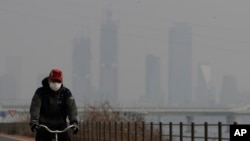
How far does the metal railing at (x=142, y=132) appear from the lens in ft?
74.9

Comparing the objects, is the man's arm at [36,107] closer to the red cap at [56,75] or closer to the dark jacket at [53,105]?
the dark jacket at [53,105]

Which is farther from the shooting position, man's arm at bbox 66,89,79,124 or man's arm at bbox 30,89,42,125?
man's arm at bbox 66,89,79,124

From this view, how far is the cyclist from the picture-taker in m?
12.1

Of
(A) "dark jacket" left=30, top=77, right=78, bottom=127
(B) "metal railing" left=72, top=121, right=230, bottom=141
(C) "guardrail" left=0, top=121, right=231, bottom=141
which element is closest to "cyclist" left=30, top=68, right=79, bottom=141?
(A) "dark jacket" left=30, top=77, right=78, bottom=127

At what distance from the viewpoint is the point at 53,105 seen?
1220cm

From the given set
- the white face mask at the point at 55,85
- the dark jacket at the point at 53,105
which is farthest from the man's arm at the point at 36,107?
the white face mask at the point at 55,85

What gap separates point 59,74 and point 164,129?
51.7 ft

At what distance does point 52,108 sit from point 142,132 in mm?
14639

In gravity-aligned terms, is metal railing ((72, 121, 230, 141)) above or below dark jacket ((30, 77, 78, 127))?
below

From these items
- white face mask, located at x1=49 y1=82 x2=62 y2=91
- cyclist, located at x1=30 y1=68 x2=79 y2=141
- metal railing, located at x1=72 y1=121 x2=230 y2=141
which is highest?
white face mask, located at x1=49 y1=82 x2=62 y2=91

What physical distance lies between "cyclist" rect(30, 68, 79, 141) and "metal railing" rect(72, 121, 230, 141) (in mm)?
8855

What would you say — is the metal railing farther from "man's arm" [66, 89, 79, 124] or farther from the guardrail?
"man's arm" [66, 89, 79, 124]

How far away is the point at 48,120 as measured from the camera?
12.3 m

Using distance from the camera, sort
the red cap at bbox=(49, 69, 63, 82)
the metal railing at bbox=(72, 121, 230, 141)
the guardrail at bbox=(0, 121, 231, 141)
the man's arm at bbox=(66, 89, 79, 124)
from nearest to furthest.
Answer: the red cap at bbox=(49, 69, 63, 82) < the man's arm at bbox=(66, 89, 79, 124) < the guardrail at bbox=(0, 121, 231, 141) < the metal railing at bbox=(72, 121, 230, 141)
